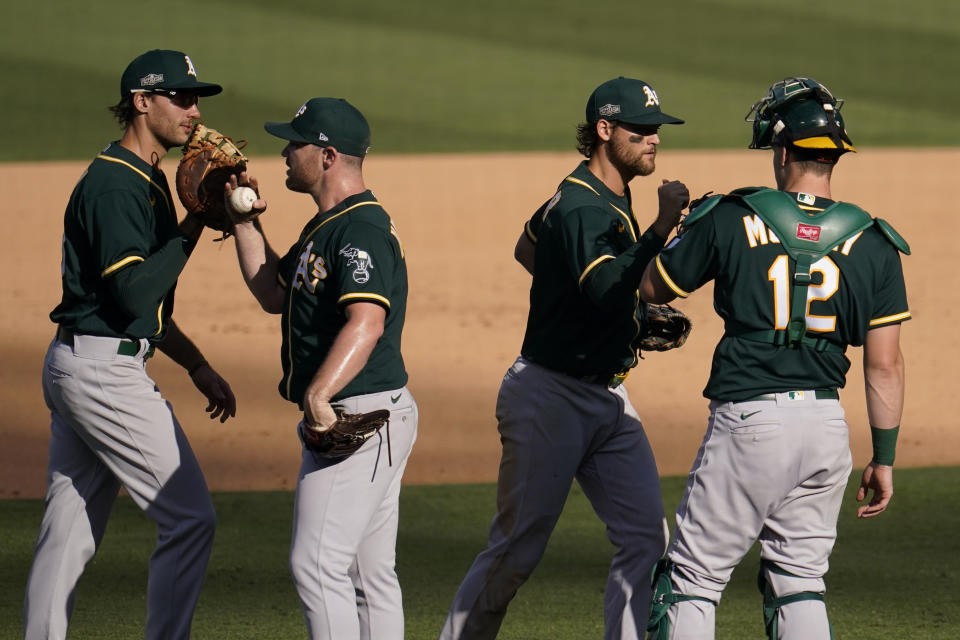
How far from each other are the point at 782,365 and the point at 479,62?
78.6 feet

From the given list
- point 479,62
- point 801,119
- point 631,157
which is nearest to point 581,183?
point 631,157

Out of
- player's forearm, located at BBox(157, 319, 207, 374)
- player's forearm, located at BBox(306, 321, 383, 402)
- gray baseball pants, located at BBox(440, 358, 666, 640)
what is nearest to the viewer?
player's forearm, located at BBox(306, 321, 383, 402)

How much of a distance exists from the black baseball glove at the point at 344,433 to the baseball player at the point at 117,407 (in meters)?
0.75

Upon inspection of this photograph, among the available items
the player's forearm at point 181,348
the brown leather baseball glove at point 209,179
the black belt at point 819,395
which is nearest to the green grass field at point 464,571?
the player's forearm at point 181,348

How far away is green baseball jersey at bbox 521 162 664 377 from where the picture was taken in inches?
190

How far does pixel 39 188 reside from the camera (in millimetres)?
18219

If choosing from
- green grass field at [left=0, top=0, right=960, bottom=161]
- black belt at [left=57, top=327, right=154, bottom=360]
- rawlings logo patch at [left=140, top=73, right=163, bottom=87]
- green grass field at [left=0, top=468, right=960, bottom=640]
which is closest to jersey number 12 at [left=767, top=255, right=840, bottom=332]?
green grass field at [left=0, top=468, right=960, bottom=640]

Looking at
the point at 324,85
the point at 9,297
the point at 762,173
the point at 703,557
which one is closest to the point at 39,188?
the point at 9,297

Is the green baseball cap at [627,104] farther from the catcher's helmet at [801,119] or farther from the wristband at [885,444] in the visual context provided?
the wristband at [885,444]

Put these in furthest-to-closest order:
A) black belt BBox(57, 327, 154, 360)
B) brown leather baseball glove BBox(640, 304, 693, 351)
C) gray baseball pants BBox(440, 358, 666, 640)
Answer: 1. brown leather baseball glove BBox(640, 304, 693, 351)
2. gray baseball pants BBox(440, 358, 666, 640)
3. black belt BBox(57, 327, 154, 360)

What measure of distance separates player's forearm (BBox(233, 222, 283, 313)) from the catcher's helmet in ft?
5.77

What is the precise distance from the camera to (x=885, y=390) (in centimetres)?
430

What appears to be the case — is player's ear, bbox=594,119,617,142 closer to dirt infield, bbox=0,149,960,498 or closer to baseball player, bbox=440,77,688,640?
baseball player, bbox=440,77,688,640

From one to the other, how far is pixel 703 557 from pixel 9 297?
11.0 meters
